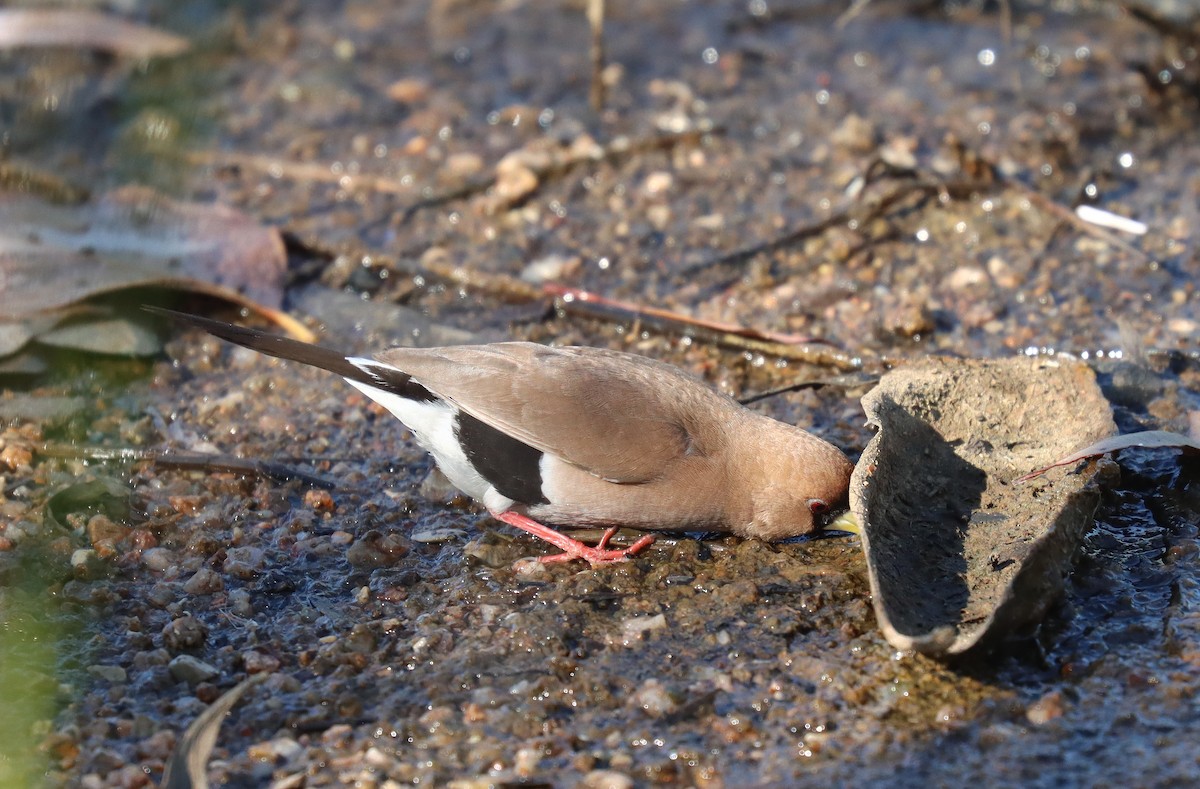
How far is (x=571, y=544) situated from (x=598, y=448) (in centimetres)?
34

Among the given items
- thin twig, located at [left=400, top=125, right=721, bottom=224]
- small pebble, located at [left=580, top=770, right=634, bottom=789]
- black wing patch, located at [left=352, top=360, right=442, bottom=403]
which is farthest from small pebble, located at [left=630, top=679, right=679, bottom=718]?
thin twig, located at [left=400, top=125, right=721, bottom=224]

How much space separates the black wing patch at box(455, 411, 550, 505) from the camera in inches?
166

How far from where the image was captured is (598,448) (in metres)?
4.15

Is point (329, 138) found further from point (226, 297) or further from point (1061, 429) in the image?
point (1061, 429)

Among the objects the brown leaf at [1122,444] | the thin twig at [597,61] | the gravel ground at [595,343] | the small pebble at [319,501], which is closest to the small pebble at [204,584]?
the gravel ground at [595,343]

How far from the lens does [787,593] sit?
3.93 meters

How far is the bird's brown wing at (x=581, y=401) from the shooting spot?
416cm

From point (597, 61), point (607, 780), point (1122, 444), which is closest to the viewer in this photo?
point (607, 780)

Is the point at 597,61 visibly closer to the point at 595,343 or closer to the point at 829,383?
the point at 595,343

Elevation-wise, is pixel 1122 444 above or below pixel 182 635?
above

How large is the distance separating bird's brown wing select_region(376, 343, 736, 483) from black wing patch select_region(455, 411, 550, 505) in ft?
0.23

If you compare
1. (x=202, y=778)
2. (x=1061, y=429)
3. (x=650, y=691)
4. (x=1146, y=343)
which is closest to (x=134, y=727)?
(x=202, y=778)

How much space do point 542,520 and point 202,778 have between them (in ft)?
5.37

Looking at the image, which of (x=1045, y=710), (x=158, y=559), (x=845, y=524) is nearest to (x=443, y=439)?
(x=158, y=559)
